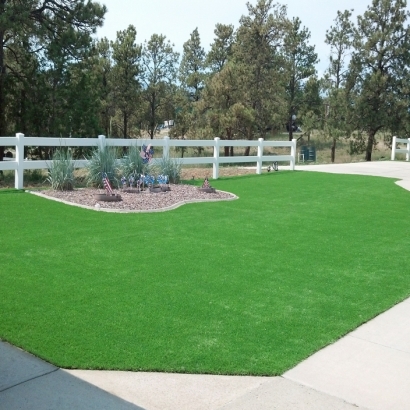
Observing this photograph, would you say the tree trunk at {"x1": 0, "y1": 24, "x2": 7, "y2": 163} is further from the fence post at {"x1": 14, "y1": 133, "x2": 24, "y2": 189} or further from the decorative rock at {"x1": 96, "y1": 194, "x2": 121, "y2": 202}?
the decorative rock at {"x1": 96, "y1": 194, "x2": 121, "y2": 202}

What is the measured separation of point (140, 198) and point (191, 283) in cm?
563

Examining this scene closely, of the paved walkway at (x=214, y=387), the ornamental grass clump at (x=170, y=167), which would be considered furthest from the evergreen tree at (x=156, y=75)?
the paved walkway at (x=214, y=387)

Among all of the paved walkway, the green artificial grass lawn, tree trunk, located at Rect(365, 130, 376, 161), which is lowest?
the paved walkway

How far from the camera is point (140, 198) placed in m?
11.0

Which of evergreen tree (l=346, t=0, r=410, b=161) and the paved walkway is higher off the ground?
evergreen tree (l=346, t=0, r=410, b=161)

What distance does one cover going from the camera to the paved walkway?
10.7 ft

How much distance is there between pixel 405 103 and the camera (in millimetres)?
33688

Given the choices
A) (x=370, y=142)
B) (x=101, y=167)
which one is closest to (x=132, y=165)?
(x=101, y=167)

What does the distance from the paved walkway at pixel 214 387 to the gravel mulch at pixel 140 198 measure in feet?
20.1

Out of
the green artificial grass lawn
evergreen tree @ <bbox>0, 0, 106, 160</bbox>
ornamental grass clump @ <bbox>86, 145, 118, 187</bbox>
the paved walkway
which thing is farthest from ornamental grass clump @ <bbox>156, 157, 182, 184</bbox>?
evergreen tree @ <bbox>0, 0, 106, 160</bbox>

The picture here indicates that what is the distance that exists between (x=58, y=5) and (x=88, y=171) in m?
13.1

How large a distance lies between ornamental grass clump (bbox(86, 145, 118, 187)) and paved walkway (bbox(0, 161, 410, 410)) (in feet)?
27.2

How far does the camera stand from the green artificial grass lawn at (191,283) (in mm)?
4039

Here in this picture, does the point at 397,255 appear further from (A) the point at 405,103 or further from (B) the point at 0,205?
(A) the point at 405,103
